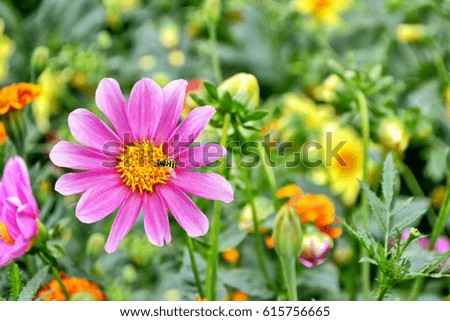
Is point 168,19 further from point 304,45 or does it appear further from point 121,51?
point 304,45

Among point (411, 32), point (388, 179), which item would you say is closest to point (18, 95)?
point (388, 179)

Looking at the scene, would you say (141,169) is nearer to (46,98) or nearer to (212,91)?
(212,91)

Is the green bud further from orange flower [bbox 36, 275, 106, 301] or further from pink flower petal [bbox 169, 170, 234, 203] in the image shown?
pink flower petal [bbox 169, 170, 234, 203]

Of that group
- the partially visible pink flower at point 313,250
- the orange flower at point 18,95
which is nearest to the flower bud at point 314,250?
the partially visible pink flower at point 313,250

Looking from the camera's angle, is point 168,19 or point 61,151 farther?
point 168,19

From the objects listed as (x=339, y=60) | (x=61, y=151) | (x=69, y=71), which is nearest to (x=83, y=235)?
(x=69, y=71)

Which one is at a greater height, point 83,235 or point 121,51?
point 121,51

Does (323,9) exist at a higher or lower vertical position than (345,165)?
higher
